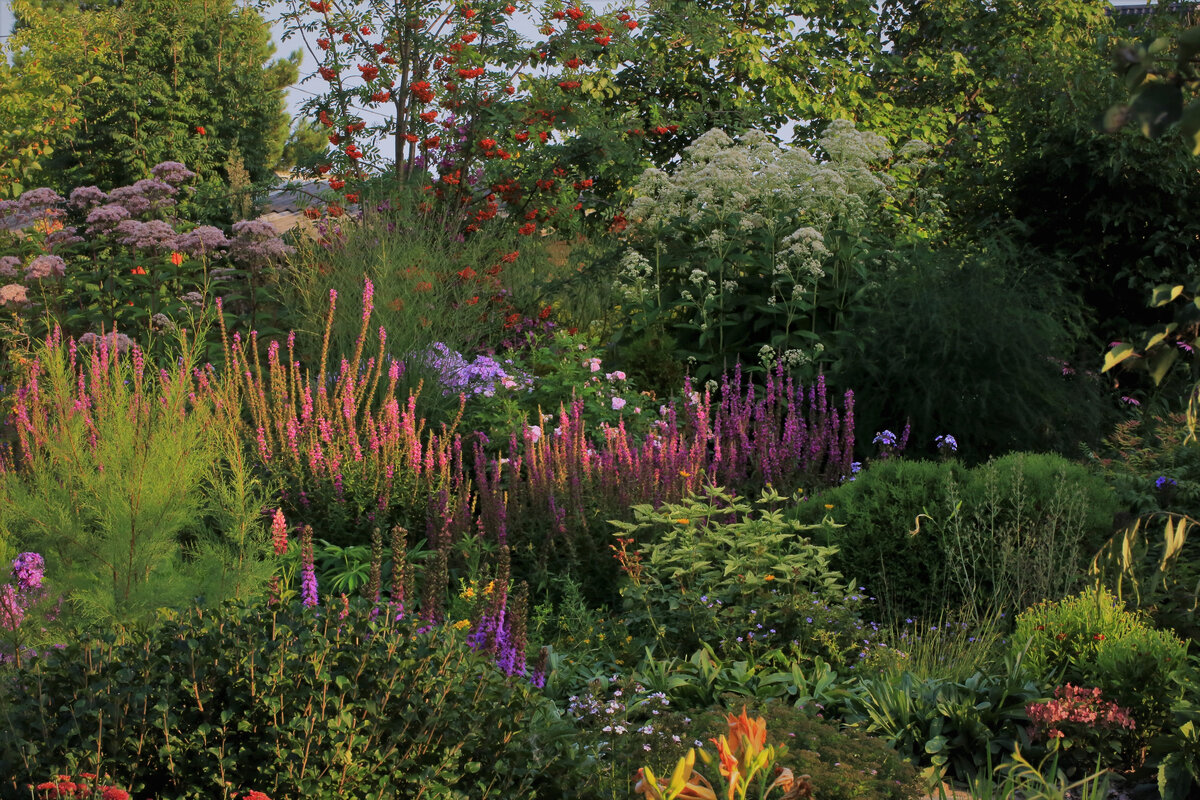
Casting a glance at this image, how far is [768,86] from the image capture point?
1397cm

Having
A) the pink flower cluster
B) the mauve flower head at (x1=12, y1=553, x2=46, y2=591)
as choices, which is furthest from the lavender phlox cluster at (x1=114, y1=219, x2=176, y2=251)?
the pink flower cluster

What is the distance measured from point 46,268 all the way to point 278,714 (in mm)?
7660

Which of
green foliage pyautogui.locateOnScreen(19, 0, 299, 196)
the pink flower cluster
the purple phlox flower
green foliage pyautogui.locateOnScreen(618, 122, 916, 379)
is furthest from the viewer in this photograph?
green foliage pyautogui.locateOnScreen(19, 0, 299, 196)

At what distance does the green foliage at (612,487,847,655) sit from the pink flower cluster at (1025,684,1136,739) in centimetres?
91

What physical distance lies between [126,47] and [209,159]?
2.14 metres

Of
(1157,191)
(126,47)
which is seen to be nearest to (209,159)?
(126,47)

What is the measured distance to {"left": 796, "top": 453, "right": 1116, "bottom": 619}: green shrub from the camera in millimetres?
4922

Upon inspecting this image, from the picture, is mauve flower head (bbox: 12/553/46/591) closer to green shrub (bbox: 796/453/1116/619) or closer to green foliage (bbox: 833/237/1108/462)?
green shrub (bbox: 796/453/1116/619)

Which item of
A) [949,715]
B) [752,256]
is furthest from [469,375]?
[949,715]

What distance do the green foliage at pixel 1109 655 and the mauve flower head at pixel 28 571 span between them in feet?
11.6

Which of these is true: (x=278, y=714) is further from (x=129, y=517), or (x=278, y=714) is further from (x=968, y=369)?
(x=968, y=369)

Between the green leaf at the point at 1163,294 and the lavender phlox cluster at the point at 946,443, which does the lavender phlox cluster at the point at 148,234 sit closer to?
the lavender phlox cluster at the point at 946,443

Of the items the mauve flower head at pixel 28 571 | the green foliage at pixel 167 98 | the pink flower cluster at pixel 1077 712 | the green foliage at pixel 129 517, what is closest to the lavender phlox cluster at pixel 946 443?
the pink flower cluster at pixel 1077 712

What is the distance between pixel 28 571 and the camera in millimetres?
3648
